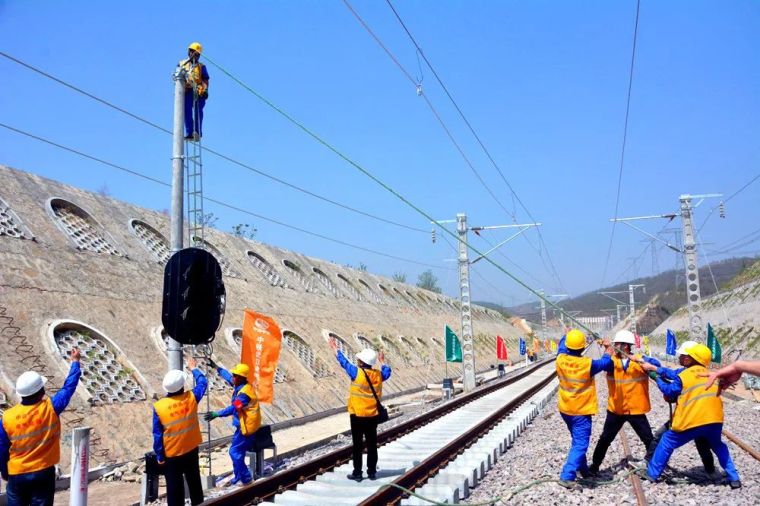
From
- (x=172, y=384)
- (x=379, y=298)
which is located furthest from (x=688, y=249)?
(x=172, y=384)

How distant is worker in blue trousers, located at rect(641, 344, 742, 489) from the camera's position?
7.26 m

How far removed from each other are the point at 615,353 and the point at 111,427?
927 cm

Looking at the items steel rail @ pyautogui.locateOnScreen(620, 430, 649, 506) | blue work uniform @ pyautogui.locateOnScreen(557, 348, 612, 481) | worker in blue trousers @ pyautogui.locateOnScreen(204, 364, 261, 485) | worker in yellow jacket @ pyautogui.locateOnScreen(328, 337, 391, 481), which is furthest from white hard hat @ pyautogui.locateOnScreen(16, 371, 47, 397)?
steel rail @ pyautogui.locateOnScreen(620, 430, 649, 506)

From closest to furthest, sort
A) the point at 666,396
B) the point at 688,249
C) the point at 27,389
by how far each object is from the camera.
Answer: the point at 27,389
the point at 666,396
the point at 688,249

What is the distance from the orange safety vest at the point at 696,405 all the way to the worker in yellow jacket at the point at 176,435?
18.5 feet

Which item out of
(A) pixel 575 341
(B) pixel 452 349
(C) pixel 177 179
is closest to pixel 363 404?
(A) pixel 575 341

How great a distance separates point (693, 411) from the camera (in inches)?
288

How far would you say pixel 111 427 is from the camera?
11938mm

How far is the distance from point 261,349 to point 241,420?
2.48m

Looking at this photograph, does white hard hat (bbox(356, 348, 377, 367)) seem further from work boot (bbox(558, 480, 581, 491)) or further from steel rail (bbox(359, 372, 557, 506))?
work boot (bbox(558, 480, 581, 491))

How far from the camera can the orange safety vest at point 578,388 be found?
783cm

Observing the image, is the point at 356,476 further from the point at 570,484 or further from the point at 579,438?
the point at 579,438

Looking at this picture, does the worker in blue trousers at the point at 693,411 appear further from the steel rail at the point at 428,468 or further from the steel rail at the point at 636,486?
the steel rail at the point at 428,468

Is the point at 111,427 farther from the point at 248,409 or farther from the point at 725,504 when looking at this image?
the point at 725,504
